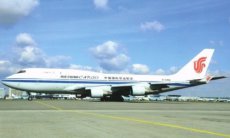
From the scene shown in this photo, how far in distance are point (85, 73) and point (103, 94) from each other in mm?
4994

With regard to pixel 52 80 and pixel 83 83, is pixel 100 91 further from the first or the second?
pixel 52 80

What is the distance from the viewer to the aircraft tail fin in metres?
62.8

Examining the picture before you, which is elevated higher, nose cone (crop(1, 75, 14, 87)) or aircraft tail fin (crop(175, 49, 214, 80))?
aircraft tail fin (crop(175, 49, 214, 80))

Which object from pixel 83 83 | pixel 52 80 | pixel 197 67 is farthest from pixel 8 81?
pixel 197 67

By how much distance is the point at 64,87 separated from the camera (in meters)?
53.5

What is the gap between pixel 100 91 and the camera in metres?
51.9

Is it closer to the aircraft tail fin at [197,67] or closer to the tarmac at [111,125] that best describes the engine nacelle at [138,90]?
the aircraft tail fin at [197,67]

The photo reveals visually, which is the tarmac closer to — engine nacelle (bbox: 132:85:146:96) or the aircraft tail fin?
engine nacelle (bbox: 132:85:146:96)

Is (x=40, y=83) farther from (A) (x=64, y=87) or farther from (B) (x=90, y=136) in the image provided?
(B) (x=90, y=136)

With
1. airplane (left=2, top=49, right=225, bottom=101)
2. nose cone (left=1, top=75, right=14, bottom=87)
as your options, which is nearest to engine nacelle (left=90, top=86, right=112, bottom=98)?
airplane (left=2, top=49, right=225, bottom=101)

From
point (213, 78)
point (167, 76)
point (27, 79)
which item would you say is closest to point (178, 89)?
point (167, 76)

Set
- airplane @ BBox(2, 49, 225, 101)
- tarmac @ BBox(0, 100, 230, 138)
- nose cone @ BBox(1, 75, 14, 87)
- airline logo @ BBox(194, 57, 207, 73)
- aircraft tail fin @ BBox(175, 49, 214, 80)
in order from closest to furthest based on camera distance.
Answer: tarmac @ BBox(0, 100, 230, 138) → airplane @ BBox(2, 49, 225, 101) → nose cone @ BBox(1, 75, 14, 87) → aircraft tail fin @ BBox(175, 49, 214, 80) → airline logo @ BBox(194, 57, 207, 73)

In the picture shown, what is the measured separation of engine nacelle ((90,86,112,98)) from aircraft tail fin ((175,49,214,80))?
48.1 feet

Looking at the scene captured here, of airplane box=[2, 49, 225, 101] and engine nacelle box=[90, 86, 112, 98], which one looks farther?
airplane box=[2, 49, 225, 101]
